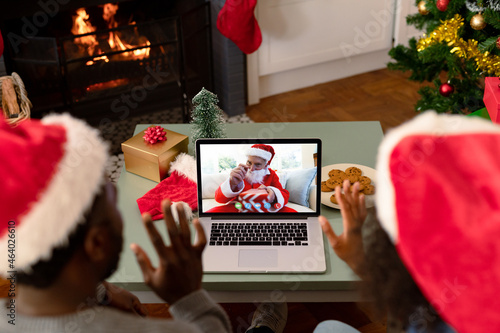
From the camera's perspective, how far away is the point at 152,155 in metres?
1.68

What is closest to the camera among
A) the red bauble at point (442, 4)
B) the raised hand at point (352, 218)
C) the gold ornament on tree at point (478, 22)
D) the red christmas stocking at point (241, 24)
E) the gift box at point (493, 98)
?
the raised hand at point (352, 218)

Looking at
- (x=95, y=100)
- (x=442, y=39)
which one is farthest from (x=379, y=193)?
(x=95, y=100)

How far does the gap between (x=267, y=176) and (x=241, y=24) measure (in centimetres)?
158

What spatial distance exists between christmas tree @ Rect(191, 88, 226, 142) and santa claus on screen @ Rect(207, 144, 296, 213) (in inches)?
10.7

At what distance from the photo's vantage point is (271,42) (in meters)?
3.27

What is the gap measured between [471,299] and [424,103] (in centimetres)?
195

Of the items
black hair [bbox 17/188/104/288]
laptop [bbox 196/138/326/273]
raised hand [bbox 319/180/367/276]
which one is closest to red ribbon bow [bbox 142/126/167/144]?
laptop [bbox 196/138/326/273]

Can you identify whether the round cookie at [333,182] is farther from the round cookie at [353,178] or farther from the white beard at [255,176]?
the white beard at [255,176]

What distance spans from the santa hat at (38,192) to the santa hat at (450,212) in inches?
19.8

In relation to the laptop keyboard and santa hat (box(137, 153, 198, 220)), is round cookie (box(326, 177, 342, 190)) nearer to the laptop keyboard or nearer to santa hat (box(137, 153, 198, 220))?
the laptop keyboard

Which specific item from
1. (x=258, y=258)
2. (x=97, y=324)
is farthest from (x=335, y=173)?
(x=97, y=324)

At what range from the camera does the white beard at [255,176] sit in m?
1.51

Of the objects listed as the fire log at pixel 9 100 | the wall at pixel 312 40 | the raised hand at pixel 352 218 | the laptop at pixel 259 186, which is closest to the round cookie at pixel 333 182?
the laptop at pixel 259 186

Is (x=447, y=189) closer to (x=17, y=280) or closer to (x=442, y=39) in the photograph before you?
(x=17, y=280)
